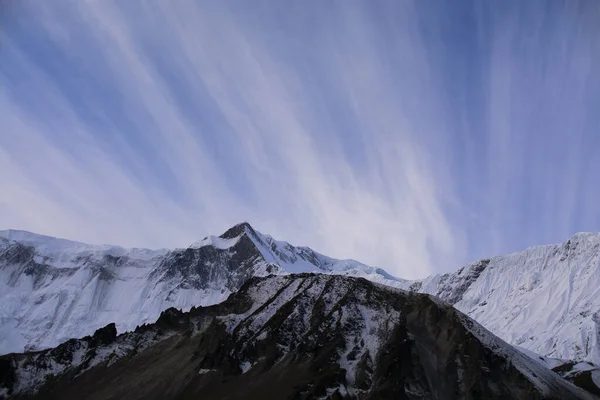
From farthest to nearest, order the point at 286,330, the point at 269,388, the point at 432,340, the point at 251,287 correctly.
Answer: the point at 251,287 < the point at 286,330 < the point at 432,340 < the point at 269,388

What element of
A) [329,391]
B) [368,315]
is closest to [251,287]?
[368,315]

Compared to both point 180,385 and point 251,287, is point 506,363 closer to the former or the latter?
point 180,385

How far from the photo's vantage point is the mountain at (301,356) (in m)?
116

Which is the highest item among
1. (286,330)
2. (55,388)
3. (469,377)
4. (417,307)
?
(417,307)

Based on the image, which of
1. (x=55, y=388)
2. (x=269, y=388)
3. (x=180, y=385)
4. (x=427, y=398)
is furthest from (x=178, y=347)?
(x=427, y=398)

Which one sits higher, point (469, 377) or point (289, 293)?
point (289, 293)

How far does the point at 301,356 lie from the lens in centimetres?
A: 13350

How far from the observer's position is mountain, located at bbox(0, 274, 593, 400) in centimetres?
11581

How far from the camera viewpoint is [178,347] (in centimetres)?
15625

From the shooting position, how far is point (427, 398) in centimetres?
10862

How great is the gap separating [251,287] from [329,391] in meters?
73.9

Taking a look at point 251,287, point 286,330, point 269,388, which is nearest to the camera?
point 269,388

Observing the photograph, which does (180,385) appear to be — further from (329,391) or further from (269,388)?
(329,391)

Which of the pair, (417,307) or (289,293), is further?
(289,293)
